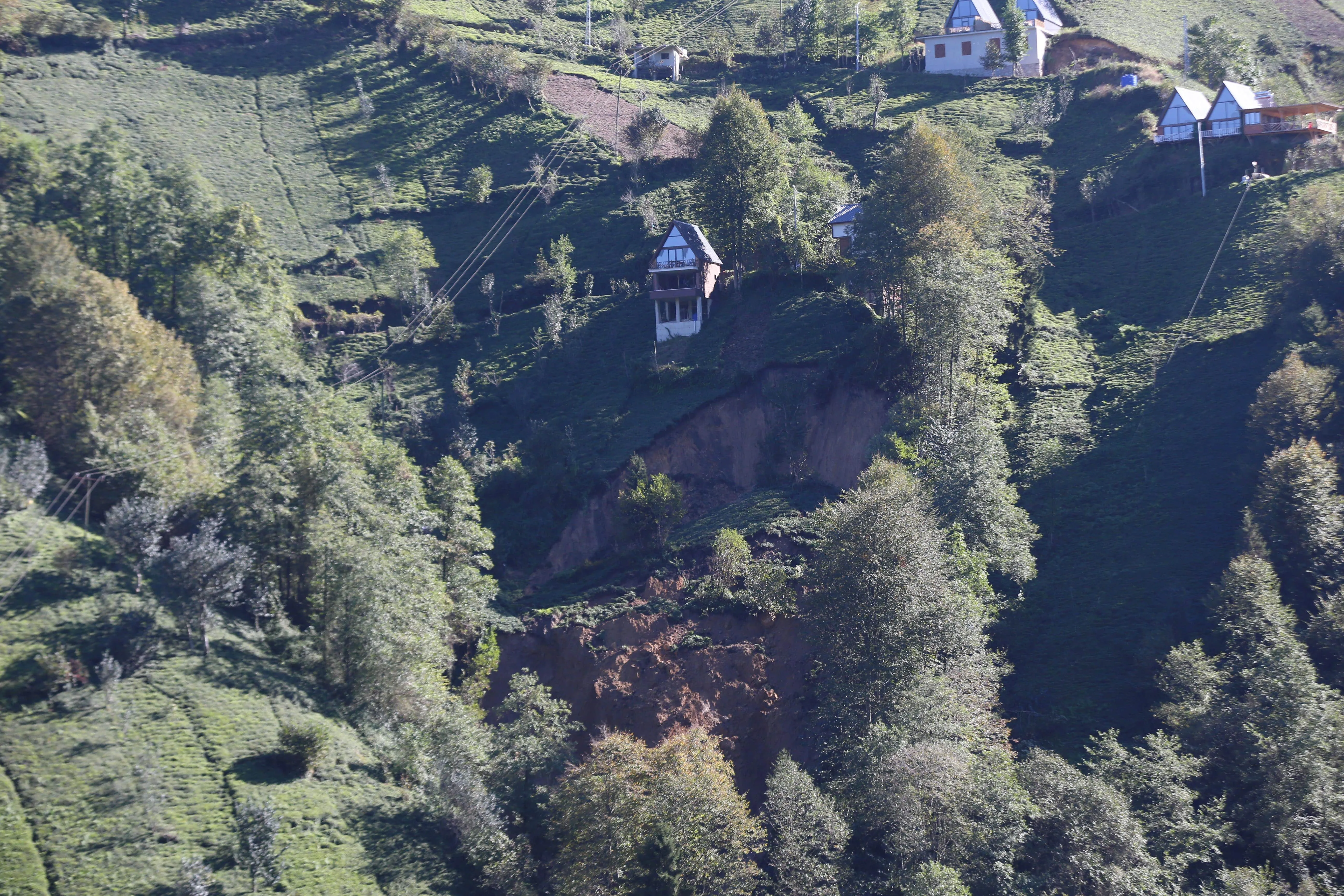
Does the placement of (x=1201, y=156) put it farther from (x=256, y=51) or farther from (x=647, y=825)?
(x=256, y=51)

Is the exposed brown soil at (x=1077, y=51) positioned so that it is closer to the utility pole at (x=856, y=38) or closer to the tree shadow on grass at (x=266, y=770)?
the utility pole at (x=856, y=38)

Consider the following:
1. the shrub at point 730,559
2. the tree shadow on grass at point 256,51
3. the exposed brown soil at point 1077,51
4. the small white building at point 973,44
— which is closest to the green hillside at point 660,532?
the shrub at point 730,559

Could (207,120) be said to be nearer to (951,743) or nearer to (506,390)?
(506,390)

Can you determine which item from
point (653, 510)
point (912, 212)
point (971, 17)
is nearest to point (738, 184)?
point (912, 212)

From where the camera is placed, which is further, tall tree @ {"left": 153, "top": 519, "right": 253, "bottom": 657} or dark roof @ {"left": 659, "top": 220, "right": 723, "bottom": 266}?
dark roof @ {"left": 659, "top": 220, "right": 723, "bottom": 266}

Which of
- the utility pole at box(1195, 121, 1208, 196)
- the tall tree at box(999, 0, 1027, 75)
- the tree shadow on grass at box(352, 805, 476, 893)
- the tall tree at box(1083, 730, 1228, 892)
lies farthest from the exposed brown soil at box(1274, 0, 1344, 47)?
the tree shadow on grass at box(352, 805, 476, 893)

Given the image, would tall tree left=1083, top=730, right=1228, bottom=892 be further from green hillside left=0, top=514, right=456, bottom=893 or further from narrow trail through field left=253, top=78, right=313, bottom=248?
narrow trail through field left=253, top=78, right=313, bottom=248
